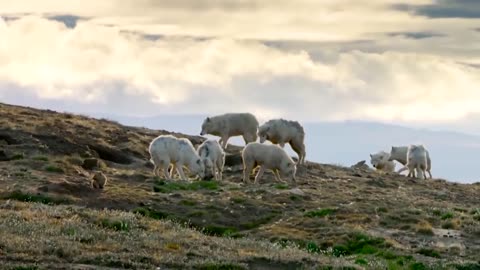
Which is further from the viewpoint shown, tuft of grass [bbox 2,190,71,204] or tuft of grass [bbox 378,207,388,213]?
tuft of grass [bbox 378,207,388,213]

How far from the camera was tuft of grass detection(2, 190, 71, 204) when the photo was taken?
96.2 feet

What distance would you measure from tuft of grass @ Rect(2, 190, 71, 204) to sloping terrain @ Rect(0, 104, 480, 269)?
3 centimetres

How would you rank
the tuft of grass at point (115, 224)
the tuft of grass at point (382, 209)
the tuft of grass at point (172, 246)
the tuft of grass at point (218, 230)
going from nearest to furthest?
the tuft of grass at point (172, 246), the tuft of grass at point (115, 224), the tuft of grass at point (218, 230), the tuft of grass at point (382, 209)

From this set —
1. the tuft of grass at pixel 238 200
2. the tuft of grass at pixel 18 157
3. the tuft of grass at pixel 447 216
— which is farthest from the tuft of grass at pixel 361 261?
the tuft of grass at pixel 18 157

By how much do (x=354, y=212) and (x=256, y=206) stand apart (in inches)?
125

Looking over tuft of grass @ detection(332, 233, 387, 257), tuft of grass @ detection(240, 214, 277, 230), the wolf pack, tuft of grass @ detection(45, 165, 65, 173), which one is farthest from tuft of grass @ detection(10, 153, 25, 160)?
tuft of grass @ detection(332, 233, 387, 257)

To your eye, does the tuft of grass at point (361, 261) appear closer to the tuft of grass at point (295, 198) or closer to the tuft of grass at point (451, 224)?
the tuft of grass at point (451, 224)

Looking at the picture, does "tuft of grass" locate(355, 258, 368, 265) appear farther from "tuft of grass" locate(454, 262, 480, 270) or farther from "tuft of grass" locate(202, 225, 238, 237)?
"tuft of grass" locate(202, 225, 238, 237)

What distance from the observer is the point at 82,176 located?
3519 cm

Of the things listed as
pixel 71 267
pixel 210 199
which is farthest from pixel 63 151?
pixel 71 267

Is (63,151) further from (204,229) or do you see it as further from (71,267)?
(71,267)

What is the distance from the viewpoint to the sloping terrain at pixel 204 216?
72.8 feet

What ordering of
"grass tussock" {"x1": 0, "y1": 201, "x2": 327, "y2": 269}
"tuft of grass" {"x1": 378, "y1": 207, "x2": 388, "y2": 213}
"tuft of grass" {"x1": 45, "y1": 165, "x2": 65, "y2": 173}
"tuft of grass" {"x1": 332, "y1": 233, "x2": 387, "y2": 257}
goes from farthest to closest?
1. "tuft of grass" {"x1": 45, "y1": 165, "x2": 65, "y2": 173}
2. "tuft of grass" {"x1": 378, "y1": 207, "x2": 388, "y2": 213}
3. "tuft of grass" {"x1": 332, "y1": 233, "x2": 387, "y2": 257}
4. "grass tussock" {"x1": 0, "y1": 201, "x2": 327, "y2": 269}

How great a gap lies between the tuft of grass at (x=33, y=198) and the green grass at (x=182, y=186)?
14.9ft
